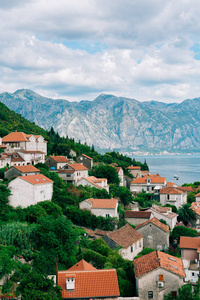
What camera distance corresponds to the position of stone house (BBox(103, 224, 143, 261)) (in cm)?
4108

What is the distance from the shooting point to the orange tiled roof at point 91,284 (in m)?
25.3

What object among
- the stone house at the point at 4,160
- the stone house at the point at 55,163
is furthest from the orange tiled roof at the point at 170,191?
the stone house at the point at 4,160

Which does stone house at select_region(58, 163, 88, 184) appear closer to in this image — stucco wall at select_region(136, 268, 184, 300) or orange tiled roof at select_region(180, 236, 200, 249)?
orange tiled roof at select_region(180, 236, 200, 249)

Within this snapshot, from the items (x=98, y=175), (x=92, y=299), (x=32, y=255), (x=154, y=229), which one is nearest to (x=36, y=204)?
(x=32, y=255)

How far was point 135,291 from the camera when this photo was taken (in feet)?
97.9

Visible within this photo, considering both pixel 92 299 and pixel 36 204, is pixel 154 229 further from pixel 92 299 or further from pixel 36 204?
pixel 92 299

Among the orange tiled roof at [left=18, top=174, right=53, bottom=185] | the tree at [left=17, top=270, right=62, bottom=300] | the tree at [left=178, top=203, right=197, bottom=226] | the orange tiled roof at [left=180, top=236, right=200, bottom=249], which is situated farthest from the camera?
the tree at [left=178, top=203, right=197, bottom=226]

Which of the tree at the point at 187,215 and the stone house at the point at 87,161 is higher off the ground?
the stone house at the point at 87,161

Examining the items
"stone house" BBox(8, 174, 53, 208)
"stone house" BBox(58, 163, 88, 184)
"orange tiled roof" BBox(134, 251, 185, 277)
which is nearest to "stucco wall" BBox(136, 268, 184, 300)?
"orange tiled roof" BBox(134, 251, 185, 277)

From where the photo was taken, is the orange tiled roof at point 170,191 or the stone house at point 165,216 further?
the orange tiled roof at point 170,191

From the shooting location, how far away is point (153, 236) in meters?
49.2

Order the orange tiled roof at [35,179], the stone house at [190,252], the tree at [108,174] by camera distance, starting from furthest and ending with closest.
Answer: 1. the tree at [108,174]
2. the orange tiled roof at [35,179]
3. the stone house at [190,252]

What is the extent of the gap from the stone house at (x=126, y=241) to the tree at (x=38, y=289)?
16936 millimetres

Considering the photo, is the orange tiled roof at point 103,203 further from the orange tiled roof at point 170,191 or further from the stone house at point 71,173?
the orange tiled roof at point 170,191
